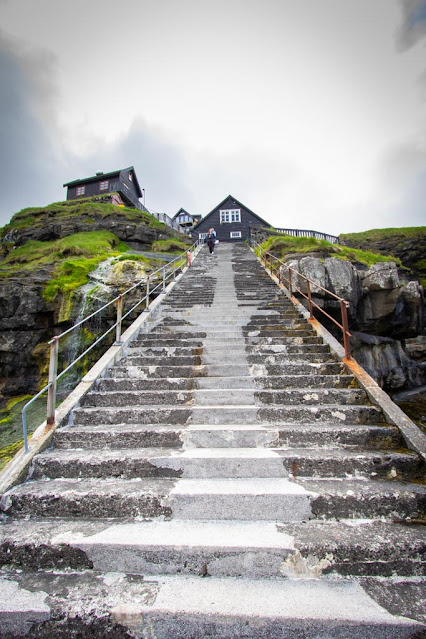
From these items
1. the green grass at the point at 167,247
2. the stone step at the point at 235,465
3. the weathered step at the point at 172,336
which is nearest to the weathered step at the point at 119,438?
the stone step at the point at 235,465

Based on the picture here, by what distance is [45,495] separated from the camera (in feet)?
8.31

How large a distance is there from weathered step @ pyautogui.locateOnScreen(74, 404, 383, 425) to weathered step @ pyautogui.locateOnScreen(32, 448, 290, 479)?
646 millimetres

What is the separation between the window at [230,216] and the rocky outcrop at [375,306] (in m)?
19.6

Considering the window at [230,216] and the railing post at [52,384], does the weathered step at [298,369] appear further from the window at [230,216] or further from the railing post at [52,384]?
the window at [230,216]

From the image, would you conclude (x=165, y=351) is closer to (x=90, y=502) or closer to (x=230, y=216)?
(x=90, y=502)

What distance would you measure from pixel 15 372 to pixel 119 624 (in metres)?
11.4

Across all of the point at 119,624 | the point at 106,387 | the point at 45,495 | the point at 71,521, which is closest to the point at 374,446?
the point at 119,624

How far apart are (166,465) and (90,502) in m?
0.71

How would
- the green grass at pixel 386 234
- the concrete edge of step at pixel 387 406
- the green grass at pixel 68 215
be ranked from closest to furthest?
the concrete edge of step at pixel 387 406
the green grass at pixel 68 215
the green grass at pixel 386 234

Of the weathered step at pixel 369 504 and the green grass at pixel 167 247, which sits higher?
the green grass at pixel 167 247

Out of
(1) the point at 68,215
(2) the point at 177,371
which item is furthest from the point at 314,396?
(1) the point at 68,215

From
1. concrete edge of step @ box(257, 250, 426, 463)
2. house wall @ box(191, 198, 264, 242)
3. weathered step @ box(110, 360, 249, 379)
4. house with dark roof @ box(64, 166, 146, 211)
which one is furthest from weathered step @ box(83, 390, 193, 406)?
house with dark roof @ box(64, 166, 146, 211)

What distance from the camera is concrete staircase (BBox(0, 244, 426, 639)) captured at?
1.73 metres

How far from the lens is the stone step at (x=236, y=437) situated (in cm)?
318
